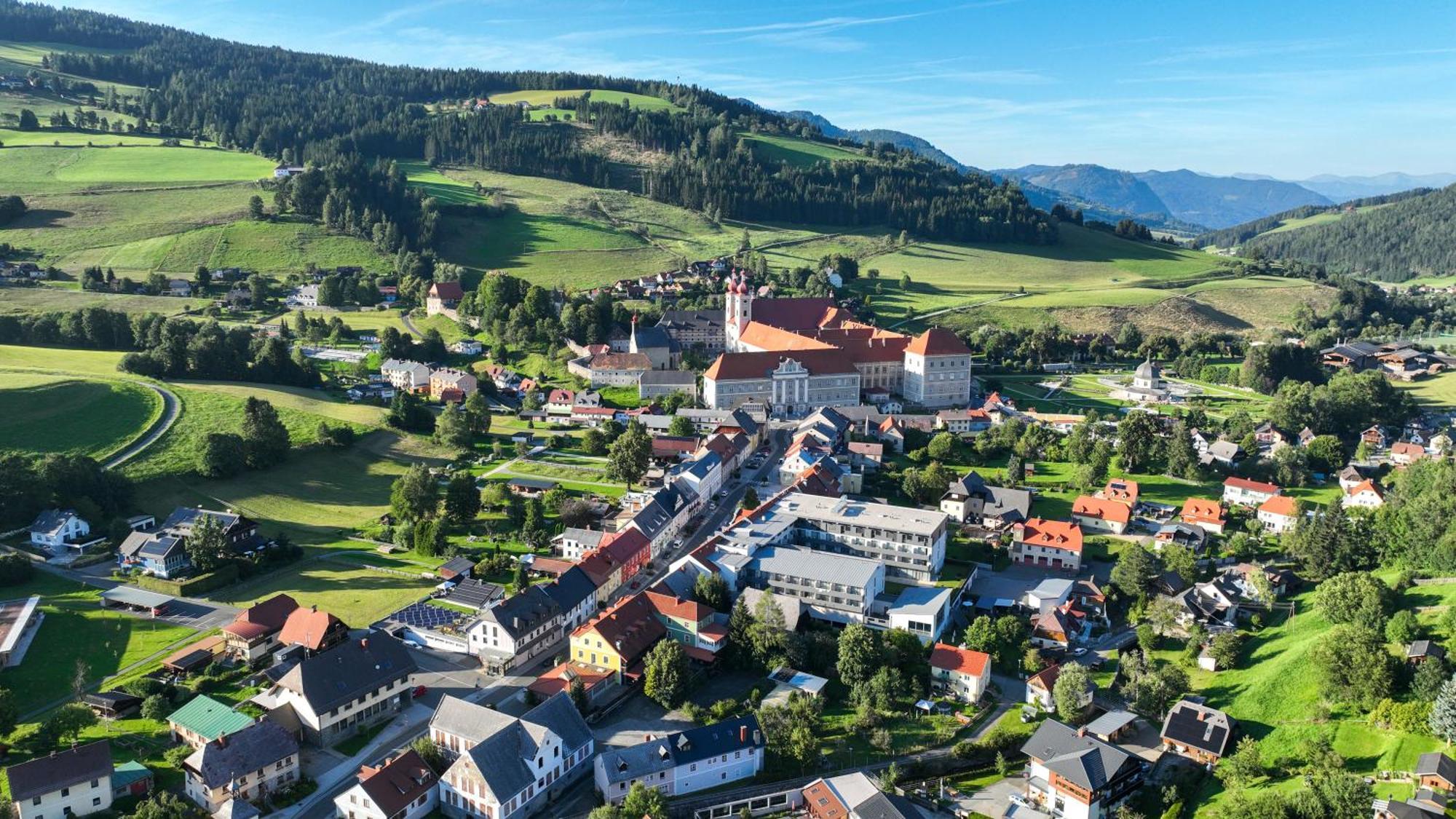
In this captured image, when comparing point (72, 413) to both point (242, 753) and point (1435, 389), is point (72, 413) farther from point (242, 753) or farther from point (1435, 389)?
point (1435, 389)

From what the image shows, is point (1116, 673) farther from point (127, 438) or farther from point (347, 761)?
point (127, 438)

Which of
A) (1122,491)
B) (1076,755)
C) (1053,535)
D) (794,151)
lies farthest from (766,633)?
(794,151)

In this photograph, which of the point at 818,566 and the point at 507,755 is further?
the point at 818,566

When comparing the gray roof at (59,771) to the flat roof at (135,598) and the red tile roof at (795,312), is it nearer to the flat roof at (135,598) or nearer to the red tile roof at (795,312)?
the flat roof at (135,598)

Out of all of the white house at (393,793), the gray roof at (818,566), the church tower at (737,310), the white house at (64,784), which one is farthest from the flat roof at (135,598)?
the church tower at (737,310)

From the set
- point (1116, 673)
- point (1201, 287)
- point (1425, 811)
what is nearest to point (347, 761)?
point (1116, 673)

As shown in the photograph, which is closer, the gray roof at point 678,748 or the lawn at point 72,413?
the gray roof at point 678,748

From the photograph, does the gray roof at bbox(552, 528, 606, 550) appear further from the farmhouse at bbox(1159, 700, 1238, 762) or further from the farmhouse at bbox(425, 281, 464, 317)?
the farmhouse at bbox(425, 281, 464, 317)
